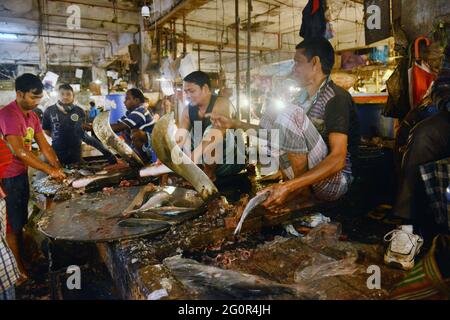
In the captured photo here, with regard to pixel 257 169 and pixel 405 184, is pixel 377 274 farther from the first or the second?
pixel 257 169

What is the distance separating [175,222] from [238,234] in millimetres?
591

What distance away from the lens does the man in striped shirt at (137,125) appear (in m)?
5.92

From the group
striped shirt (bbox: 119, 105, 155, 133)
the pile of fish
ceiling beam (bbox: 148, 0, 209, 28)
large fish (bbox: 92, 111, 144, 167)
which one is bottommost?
the pile of fish

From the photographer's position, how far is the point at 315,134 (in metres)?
2.74

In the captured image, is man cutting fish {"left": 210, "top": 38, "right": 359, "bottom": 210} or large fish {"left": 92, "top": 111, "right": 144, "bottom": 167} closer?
man cutting fish {"left": 210, "top": 38, "right": 359, "bottom": 210}

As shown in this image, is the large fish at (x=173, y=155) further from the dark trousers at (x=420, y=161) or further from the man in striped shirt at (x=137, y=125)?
the man in striped shirt at (x=137, y=125)

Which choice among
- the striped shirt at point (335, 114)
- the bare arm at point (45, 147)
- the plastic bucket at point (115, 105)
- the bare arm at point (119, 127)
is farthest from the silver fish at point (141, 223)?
the plastic bucket at point (115, 105)

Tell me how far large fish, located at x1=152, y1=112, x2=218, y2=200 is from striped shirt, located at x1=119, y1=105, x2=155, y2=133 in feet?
11.5

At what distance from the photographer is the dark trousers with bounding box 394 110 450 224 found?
237 centimetres

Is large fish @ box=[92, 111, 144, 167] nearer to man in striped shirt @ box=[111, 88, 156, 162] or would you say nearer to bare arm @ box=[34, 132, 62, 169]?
bare arm @ box=[34, 132, 62, 169]

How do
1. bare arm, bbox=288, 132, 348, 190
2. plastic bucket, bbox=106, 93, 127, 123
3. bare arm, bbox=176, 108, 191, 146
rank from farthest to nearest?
plastic bucket, bbox=106, 93, 127, 123 < bare arm, bbox=176, 108, 191, 146 < bare arm, bbox=288, 132, 348, 190

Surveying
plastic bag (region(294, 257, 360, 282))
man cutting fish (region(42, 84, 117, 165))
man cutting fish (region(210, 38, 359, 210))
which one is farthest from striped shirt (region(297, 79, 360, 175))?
man cutting fish (region(42, 84, 117, 165))

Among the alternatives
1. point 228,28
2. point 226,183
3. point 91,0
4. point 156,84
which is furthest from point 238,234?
point 228,28
